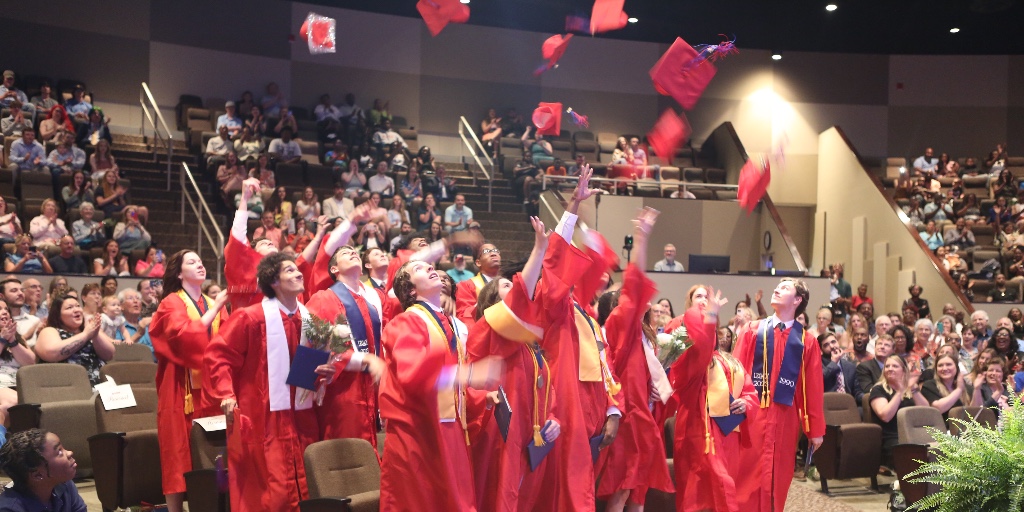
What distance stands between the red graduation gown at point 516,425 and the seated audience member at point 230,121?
35.6 ft

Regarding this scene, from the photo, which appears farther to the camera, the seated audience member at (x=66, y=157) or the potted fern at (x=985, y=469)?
the seated audience member at (x=66, y=157)

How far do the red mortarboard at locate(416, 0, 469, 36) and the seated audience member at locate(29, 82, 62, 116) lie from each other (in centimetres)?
570

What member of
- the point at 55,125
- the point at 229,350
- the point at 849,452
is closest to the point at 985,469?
the point at 229,350

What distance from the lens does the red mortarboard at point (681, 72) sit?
26.9ft

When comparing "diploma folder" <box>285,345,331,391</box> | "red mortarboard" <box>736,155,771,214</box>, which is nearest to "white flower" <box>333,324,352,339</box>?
"diploma folder" <box>285,345,331,391</box>

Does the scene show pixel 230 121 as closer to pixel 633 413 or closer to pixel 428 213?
pixel 428 213

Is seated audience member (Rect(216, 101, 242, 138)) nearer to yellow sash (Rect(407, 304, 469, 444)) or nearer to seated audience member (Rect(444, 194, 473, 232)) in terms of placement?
seated audience member (Rect(444, 194, 473, 232))

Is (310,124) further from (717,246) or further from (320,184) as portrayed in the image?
(717,246)

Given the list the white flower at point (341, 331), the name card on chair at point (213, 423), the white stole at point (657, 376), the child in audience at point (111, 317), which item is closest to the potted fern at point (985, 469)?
the white stole at point (657, 376)

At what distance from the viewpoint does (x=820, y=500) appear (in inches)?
297

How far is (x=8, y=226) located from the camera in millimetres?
10391

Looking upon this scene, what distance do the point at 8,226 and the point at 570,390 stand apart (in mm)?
7850

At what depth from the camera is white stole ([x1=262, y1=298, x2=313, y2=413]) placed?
4.74 m

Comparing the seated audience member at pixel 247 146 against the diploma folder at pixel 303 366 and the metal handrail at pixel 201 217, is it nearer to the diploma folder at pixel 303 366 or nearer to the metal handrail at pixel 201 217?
the metal handrail at pixel 201 217
